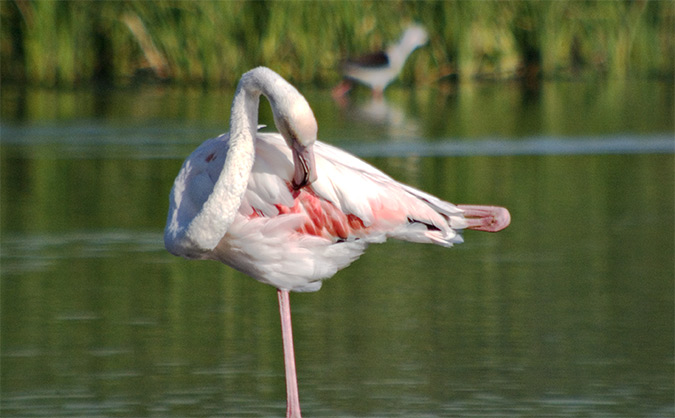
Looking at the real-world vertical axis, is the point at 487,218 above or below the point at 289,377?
above

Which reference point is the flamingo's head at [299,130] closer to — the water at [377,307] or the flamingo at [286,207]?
the flamingo at [286,207]

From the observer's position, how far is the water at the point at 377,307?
5391 millimetres

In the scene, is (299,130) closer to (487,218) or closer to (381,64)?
(487,218)

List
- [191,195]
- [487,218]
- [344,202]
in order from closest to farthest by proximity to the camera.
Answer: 1. [191,195]
2. [344,202]
3. [487,218]

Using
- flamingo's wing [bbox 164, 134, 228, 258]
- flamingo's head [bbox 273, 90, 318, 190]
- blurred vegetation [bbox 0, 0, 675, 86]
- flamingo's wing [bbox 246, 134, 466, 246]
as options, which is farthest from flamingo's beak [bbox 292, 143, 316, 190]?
blurred vegetation [bbox 0, 0, 675, 86]

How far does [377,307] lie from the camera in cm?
685

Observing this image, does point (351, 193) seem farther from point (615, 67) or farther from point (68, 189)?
point (615, 67)

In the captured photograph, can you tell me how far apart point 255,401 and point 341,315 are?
142 centimetres

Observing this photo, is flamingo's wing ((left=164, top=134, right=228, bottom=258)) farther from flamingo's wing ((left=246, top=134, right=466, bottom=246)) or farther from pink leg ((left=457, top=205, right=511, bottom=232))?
pink leg ((left=457, top=205, right=511, bottom=232))

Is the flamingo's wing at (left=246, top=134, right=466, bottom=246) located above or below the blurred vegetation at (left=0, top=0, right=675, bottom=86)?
below

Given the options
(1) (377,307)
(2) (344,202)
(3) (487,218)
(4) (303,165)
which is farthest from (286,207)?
(1) (377,307)

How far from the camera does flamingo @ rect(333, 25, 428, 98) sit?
19938 millimetres

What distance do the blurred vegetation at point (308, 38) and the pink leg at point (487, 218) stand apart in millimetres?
14053

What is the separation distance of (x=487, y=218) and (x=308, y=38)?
14609 mm
